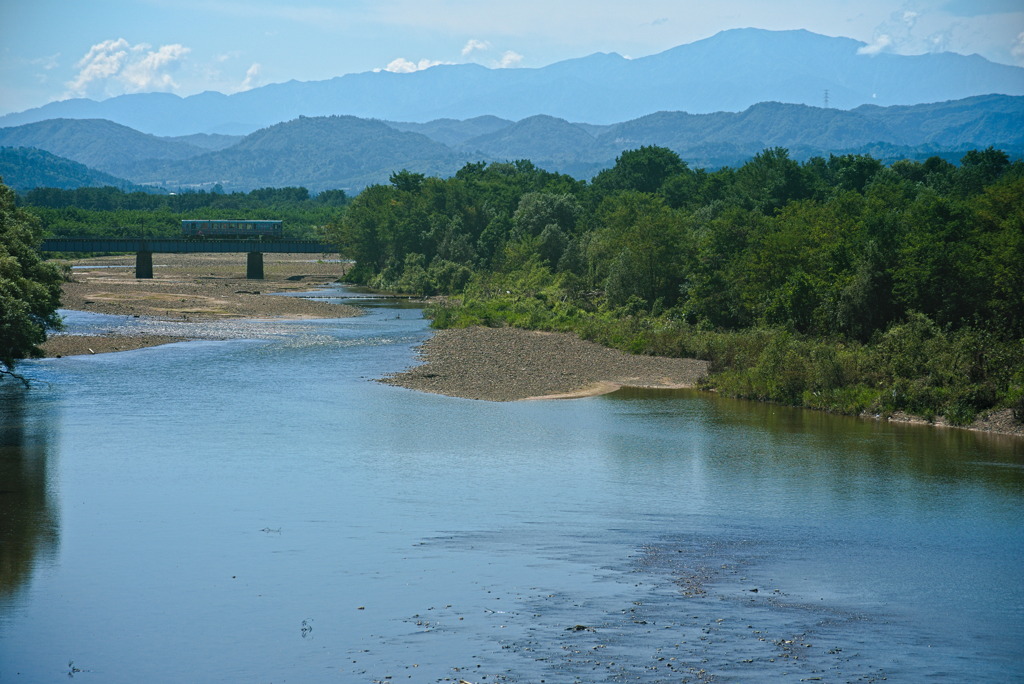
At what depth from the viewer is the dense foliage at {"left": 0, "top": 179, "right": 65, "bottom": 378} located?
50.8m

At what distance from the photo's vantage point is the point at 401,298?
128 metres

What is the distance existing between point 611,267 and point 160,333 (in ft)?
121

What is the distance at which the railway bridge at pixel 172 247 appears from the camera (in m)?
142

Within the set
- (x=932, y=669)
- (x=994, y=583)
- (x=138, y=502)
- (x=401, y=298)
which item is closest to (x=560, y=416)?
(x=138, y=502)

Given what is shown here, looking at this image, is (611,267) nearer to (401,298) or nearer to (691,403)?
(691,403)

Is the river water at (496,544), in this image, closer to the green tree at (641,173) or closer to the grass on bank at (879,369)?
the grass on bank at (879,369)

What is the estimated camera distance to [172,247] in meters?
152

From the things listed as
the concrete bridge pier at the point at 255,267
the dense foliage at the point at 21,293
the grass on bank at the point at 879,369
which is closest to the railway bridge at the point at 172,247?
the concrete bridge pier at the point at 255,267

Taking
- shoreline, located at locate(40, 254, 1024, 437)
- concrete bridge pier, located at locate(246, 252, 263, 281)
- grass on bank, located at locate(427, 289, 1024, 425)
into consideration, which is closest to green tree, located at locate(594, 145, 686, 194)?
shoreline, located at locate(40, 254, 1024, 437)

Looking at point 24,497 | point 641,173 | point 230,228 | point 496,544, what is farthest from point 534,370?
point 230,228

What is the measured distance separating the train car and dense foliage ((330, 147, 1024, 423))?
151ft

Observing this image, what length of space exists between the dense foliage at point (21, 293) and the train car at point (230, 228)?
110m

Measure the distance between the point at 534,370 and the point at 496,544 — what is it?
3619cm

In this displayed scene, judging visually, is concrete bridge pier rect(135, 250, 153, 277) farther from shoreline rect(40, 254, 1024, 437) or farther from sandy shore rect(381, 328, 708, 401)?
sandy shore rect(381, 328, 708, 401)
